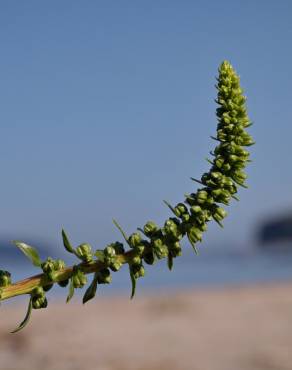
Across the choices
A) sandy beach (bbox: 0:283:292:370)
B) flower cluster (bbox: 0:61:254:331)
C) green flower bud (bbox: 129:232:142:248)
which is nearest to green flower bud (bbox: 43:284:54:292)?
flower cluster (bbox: 0:61:254:331)

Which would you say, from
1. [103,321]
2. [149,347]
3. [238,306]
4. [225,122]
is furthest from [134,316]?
[225,122]

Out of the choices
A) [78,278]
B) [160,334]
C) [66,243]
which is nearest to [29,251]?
[66,243]

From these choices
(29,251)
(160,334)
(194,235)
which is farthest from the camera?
(160,334)

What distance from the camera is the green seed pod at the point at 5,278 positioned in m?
1.71

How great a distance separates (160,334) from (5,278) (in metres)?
15.9

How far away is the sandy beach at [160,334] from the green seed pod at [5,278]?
10.4 metres

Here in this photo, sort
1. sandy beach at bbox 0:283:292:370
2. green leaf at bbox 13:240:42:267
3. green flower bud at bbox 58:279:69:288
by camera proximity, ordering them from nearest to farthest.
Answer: green flower bud at bbox 58:279:69:288
green leaf at bbox 13:240:42:267
sandy beach at bbox 0:283:292:370

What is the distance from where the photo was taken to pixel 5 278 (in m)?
1.72

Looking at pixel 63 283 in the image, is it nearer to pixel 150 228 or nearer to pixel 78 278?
pixel 78 278

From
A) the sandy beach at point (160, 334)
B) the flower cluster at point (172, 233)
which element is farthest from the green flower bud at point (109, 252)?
the sandy beach at point (160, 334)

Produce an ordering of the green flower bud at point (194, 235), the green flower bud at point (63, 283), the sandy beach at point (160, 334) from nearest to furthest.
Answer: the green flower bud at point (194, 235) → the green flower bud at point (63, 283) → the sandy beach at point (160, 334)

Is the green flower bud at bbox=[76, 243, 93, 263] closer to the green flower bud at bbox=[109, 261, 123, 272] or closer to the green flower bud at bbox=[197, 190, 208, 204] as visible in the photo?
the green flower bud at bbox=[109, 261, 123, 272]

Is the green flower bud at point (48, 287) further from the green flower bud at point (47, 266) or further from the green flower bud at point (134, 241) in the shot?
the green flower bud at point (134, 241)

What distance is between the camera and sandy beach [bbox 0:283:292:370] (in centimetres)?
1370
